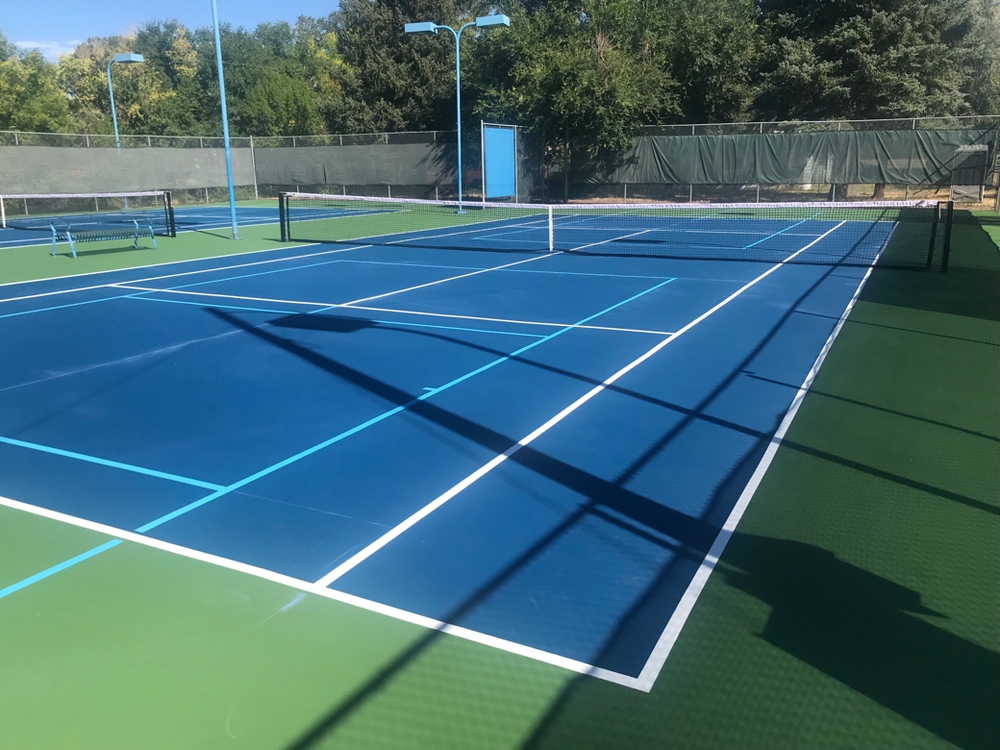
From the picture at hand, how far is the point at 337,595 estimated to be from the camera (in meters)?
4.33

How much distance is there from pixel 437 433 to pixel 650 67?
34.4m

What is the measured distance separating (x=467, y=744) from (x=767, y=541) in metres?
2.43

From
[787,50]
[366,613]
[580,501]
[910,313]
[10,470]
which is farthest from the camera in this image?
[787,50]

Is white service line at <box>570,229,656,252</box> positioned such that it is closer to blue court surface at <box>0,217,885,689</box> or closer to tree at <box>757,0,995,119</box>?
blue court surface at <box>0,217,885,689</box>

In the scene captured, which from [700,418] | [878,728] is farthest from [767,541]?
[700,418]

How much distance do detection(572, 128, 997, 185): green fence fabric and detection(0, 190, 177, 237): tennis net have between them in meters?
18.7

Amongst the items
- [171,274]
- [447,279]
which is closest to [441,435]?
[447,279]

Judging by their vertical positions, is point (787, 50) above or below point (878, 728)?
above

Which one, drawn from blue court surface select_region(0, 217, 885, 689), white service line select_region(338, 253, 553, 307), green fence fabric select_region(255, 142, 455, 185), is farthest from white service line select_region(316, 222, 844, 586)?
green fence fabric select_region(255, 142, 455, 185)

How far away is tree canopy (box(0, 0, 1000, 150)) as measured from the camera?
116 feet

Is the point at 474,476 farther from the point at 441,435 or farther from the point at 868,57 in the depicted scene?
the point at 868,57

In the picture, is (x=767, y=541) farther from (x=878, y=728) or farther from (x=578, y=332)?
(x=578, y=332)

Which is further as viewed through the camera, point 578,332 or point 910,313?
point 910,313

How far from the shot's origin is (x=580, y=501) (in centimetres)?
547
